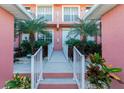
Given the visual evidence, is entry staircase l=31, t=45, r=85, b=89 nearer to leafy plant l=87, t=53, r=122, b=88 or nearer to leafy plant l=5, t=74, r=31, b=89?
leafy plant l=5, t=74, r=31, b=89

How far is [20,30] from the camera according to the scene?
1905cm

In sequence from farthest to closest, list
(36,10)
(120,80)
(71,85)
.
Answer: (36,10), (71,85), (120,80)

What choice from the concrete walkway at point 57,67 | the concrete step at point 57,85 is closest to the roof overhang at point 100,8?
the concrete step at point 57,85

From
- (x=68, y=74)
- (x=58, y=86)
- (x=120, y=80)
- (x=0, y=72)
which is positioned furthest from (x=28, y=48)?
(x=120, y=80)

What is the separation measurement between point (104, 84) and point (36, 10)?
18.7 m

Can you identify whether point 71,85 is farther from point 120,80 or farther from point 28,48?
point 28,48

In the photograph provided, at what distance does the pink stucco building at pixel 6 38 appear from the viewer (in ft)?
24.5

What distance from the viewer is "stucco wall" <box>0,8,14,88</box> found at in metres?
7.52

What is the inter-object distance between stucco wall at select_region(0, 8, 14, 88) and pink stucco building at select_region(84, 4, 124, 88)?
2.75 m

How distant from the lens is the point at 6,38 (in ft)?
27.0

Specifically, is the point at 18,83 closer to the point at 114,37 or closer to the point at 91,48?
the point at 114,37

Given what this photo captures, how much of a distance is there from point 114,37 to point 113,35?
18cm

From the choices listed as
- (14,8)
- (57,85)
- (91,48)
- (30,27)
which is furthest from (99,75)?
(30,27)

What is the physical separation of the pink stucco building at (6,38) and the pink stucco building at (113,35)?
250 cm
